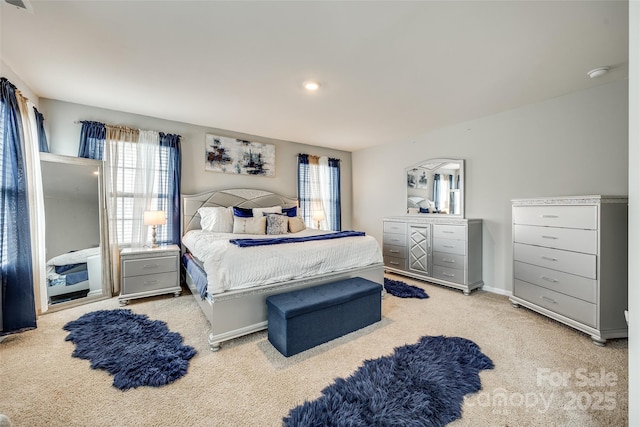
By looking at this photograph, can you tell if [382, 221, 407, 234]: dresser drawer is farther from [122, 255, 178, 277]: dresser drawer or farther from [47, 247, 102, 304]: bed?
[47, 247, 102, 304]: bed

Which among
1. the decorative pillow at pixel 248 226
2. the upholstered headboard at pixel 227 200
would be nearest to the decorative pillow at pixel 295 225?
the decorative pillow at pixel 248 226

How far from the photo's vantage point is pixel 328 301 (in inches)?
88.3

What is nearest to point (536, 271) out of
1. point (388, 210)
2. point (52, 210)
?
point (388, 210)

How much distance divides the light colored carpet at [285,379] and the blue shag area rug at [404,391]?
0.09m

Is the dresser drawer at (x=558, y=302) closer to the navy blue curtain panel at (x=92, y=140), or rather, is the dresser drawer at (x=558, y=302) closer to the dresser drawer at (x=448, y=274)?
the dresser drawer at (x=448, y=274)

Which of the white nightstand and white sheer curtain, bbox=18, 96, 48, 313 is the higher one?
white sheer curtain, bbox=18, 96, 48, 313

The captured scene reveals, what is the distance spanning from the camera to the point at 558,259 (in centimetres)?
257

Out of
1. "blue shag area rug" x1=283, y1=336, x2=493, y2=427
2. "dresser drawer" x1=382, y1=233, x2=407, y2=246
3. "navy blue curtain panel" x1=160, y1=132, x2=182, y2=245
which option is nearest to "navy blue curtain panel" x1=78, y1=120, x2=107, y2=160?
"navy blue curtain panel" x1=160, y1=132, x2=182, y2=245

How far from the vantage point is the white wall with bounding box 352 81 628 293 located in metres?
2.70

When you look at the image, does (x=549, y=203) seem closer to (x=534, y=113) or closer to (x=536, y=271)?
(x=536, y=271)

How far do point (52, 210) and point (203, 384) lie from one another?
2.82m

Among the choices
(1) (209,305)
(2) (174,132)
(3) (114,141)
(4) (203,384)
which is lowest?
(4) (203,384)

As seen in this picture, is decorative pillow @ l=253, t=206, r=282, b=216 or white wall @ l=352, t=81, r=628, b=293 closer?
white wall @ l=352, t=81, r=628, b=293

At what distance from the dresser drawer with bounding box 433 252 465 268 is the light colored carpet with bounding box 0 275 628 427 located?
3.32 feet
